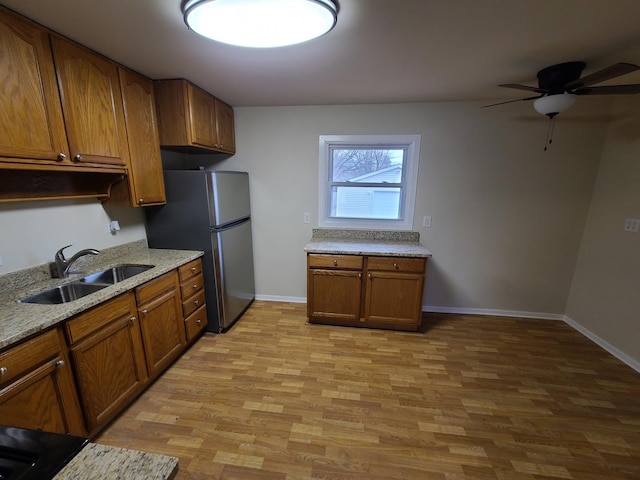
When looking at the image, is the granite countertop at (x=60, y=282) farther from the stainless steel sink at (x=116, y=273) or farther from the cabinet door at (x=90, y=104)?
the cabinet door at (x=90, y=104)

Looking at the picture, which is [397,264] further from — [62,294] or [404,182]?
[62,294]

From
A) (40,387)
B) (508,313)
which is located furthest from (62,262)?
(508,313)

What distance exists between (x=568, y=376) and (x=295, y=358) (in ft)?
7.19

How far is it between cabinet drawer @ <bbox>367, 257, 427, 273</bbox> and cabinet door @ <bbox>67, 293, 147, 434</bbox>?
6.48 ft

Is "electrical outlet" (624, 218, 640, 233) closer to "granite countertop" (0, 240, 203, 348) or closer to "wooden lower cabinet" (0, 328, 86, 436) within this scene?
"granite countertop" (0, 240, 203, 348)

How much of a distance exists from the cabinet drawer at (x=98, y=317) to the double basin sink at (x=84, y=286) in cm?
23

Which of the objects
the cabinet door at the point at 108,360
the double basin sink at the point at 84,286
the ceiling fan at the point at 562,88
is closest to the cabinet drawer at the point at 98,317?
the cabinet door at the point at 108,360

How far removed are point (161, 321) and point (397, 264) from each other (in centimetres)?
207

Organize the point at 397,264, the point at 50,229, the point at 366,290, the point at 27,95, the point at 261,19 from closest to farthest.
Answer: the point at 261,19
the point at 27,95
the point at 50,229
the point at 397,264
the point at 366,290

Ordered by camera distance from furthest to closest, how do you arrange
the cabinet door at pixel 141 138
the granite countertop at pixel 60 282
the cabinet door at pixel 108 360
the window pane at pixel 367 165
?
the window pane at pixel 367 165 → the cabinet door at pixel 141 138 → the cabinet door at pixel 108 360 → the granite countertop at pixel 60 282

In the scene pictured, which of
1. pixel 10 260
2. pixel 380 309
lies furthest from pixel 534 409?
pixel 10 260

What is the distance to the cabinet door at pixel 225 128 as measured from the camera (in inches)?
104

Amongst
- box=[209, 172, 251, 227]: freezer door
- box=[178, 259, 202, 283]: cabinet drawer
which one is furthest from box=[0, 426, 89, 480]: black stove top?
box=[209, 172, 251, 227]: freezer door

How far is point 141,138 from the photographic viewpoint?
81.1 inches
